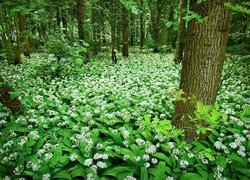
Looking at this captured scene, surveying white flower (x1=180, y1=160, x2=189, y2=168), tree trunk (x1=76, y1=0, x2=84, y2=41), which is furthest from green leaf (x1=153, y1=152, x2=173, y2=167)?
tree trunk (x1=76, y1=0, x2=84, y2=41)

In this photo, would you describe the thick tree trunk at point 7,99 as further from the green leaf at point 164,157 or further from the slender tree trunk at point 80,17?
the slender tree trunk at point 80,17

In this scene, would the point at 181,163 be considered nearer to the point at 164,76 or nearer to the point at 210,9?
the point at 210,9

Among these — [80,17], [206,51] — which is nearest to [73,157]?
[206,51]

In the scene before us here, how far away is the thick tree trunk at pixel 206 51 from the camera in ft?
11.1

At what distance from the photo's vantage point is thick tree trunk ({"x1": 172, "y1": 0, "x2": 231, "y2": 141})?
3369 millimetres

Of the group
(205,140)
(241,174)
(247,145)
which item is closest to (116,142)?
(205,140)

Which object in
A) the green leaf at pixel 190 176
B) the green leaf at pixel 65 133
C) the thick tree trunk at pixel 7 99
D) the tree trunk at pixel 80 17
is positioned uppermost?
the tree trunk at pixel 80 17

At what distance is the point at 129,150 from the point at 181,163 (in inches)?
37.8

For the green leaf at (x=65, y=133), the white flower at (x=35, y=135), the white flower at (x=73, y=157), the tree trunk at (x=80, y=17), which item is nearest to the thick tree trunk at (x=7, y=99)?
the white flower at (x=35, y=135)

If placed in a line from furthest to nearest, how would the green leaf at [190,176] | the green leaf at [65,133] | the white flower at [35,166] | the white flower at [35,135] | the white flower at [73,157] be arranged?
1. the green leaf at [65,133]
2. the white flower at [35,135]
3. the white flower at [73,157]
4. the green leaf at [190,176]
5. the white flower at [35,166]

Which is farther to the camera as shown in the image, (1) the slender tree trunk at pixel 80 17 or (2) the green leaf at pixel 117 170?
(1) the slender tree trunk at pixel 80 17

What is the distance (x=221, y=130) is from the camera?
477 cm

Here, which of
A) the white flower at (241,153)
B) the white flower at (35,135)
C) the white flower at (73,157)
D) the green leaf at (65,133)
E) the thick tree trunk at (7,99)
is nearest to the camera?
the white flower at (73,157)

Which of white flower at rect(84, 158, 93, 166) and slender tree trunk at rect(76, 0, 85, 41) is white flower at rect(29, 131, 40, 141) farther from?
slender tree trunk at rect(76, 0, 85, 41)
